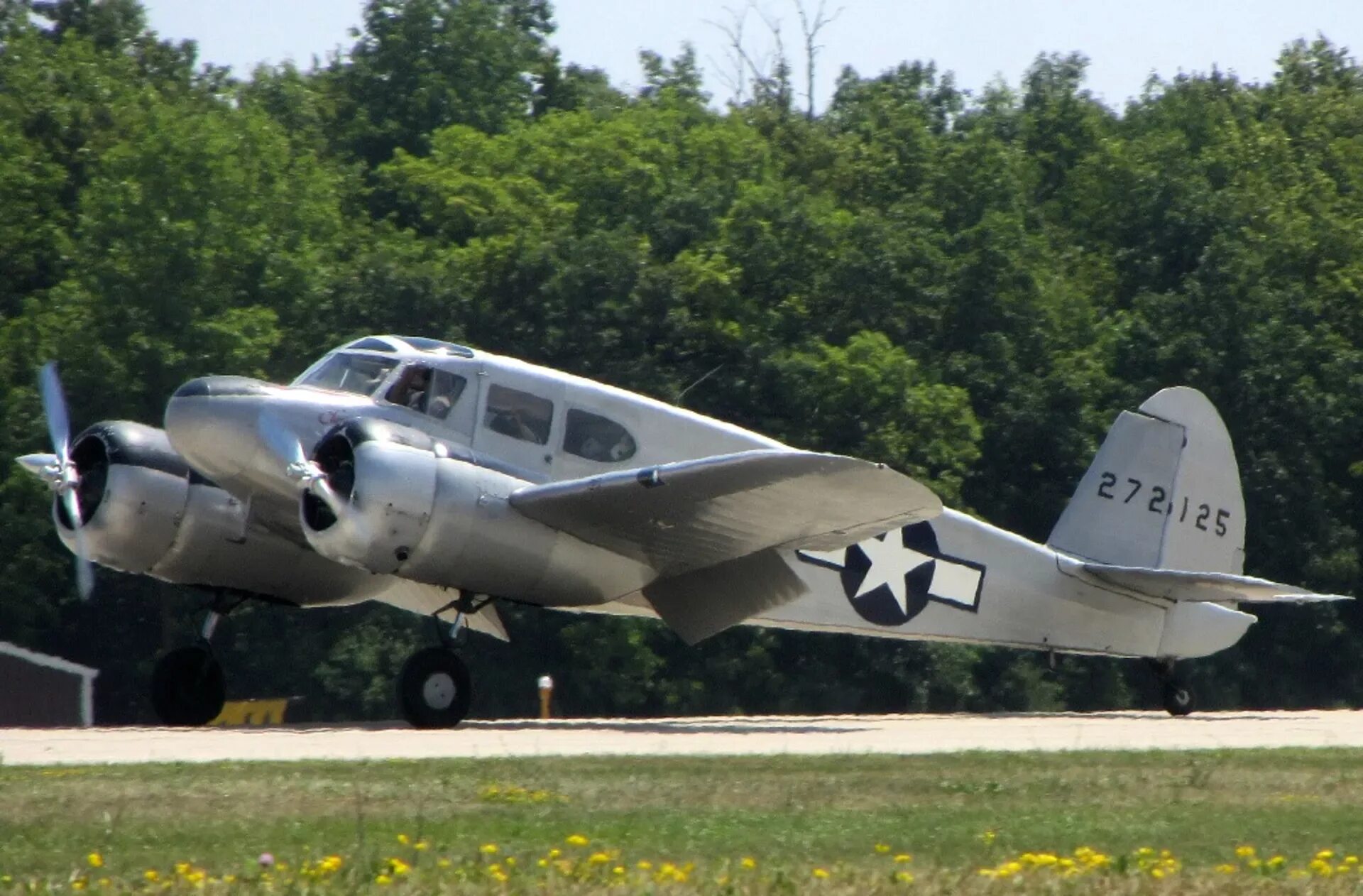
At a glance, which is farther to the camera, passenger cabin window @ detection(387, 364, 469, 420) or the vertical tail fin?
the vertical tail fin

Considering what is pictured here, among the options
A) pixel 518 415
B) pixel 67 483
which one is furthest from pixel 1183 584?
pixel 67 483

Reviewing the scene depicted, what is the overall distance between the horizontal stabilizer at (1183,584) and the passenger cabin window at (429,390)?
268 inches

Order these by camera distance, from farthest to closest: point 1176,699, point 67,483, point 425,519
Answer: point 1176,699 < point 67,483 < point 425,519

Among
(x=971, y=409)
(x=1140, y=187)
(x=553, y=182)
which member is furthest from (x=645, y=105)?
Answer: (x=971, y=409)

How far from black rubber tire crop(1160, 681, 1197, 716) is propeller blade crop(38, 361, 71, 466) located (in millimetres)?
10843

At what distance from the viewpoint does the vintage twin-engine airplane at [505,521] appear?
51.5ft

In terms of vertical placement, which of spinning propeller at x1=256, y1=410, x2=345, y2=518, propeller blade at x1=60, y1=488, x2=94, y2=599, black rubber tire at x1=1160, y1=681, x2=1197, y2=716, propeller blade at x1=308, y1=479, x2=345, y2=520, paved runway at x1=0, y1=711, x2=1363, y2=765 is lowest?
paved runway at x1=0, y1=711, x2=1363, y2=765

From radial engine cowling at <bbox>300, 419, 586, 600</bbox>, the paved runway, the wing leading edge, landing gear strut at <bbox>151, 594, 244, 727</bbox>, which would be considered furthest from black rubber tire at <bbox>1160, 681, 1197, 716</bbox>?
landing gear strut at <bbox>151, 594, 244, 727</bbox>

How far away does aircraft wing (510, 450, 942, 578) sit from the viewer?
1556 cm

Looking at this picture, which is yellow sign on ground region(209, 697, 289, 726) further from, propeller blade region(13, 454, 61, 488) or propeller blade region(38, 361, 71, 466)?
propeller blade region(13, 454, 61, 488)

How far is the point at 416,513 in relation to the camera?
15461 millimetres

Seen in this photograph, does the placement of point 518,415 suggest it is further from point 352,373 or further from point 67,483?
point 67,483

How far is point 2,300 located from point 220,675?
2440 centimetres

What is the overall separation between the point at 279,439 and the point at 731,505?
3.47 m
